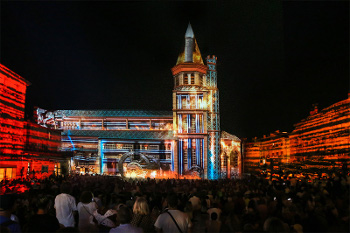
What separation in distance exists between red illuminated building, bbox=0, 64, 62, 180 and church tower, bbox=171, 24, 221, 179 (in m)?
18.3

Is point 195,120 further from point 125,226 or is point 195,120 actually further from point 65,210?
point 125,226

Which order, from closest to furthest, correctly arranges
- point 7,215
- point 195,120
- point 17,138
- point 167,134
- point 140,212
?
point 7,215 < point 140,212 < point 17,138 < point 195,120 < point 167,134

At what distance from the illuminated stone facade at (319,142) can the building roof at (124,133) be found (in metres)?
15.6

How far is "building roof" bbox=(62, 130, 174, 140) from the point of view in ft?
177

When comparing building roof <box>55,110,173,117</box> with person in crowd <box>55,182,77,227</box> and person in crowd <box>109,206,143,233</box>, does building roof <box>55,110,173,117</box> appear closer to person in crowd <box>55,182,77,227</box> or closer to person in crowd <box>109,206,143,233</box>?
person in crowd <box>55,182,77,227</box>

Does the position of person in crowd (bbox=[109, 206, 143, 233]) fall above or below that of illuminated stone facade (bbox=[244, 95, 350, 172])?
below

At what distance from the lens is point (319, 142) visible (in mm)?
50969

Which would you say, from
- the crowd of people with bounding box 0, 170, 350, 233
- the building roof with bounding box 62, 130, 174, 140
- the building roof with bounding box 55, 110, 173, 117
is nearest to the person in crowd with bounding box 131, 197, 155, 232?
the crowd of people with bounding box 0, 170, 350, 233

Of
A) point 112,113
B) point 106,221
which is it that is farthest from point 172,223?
point 112,113

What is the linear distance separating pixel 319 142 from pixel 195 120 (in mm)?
17956

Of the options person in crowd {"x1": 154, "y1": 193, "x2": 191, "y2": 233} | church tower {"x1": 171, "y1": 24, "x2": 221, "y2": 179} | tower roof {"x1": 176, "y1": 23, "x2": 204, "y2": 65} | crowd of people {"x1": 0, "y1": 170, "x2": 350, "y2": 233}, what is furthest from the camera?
tower roof {"x1": 176, "y1": 23, "x2": 204, "y2": 65}

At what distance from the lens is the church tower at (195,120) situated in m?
51.3

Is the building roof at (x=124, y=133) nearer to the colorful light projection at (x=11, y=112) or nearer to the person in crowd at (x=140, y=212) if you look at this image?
the colorful light projection at (x=11, y=112)

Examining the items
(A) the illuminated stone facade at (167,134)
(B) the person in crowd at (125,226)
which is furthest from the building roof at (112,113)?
(B) the person in crowd at (125,226)
